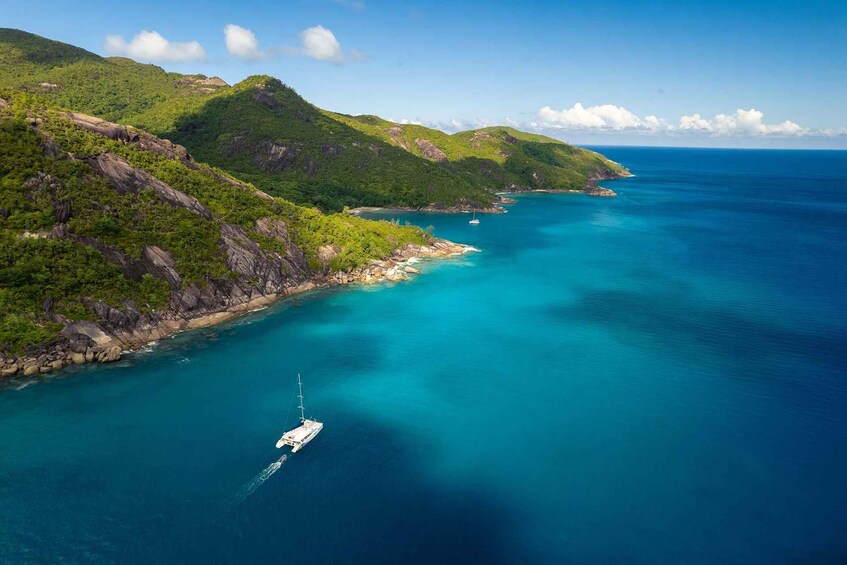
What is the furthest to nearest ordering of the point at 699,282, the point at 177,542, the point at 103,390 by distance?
the point at 699,282
the point at 103,390
the point at 177,542

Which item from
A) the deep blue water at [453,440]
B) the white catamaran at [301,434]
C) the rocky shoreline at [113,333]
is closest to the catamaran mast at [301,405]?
the white catamaran at [301,434]

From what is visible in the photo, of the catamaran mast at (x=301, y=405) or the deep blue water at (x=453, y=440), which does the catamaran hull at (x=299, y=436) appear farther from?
the catamaran mast at (x=301, y=405)

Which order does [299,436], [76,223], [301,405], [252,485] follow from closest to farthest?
1. [252,485]
2. [299,436]
3. [301,405]
4. [76,223]

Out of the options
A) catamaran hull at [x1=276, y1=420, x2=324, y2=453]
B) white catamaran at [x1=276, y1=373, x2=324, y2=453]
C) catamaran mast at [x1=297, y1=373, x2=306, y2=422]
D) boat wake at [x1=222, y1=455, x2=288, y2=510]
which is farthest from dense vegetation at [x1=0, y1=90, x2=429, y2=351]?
boat wake at [x1=222, y1=455, x2=288, y2=510]

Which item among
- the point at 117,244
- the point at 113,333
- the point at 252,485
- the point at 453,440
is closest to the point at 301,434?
the point at 252,485

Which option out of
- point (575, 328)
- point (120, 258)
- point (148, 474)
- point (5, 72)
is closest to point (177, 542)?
point (148, 474)

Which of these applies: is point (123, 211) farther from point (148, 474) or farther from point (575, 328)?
point (575, 328)

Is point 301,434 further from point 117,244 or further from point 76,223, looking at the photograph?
point 76,223
